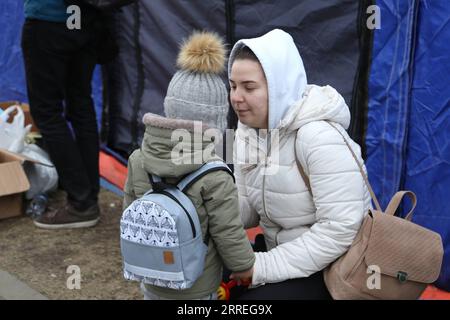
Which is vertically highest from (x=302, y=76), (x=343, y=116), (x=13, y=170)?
(x=302, y=76)

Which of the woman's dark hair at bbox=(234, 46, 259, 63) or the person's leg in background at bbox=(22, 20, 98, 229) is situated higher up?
the woman's dark hair at bbox=(234, 46, 259, 63)

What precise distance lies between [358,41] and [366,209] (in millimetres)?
1254

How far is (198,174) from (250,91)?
40 centimetres

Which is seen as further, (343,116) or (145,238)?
(343,116)

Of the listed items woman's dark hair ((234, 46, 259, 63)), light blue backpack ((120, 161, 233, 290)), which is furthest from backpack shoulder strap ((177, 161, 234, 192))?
woman's dark hair ((234, 46, 259, 63))

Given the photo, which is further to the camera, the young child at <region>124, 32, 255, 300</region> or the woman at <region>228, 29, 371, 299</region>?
the woman at <region>228, 29, 371, 299</region>

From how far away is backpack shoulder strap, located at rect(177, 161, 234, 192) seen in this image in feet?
6.73

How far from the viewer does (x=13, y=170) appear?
3.99m

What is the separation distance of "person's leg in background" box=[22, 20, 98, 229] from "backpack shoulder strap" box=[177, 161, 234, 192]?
173 centimetres

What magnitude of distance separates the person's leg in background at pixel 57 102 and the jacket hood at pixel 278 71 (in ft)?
5.06

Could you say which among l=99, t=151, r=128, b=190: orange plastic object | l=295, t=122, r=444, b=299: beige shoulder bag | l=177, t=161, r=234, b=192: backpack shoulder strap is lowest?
l=99, t=151, r=128, b=190: orange plastic object

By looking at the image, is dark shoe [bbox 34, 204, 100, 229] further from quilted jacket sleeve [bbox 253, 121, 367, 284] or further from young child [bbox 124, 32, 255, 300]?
quilted jacket sleeve [bbox 253, 121, 367, 284]
